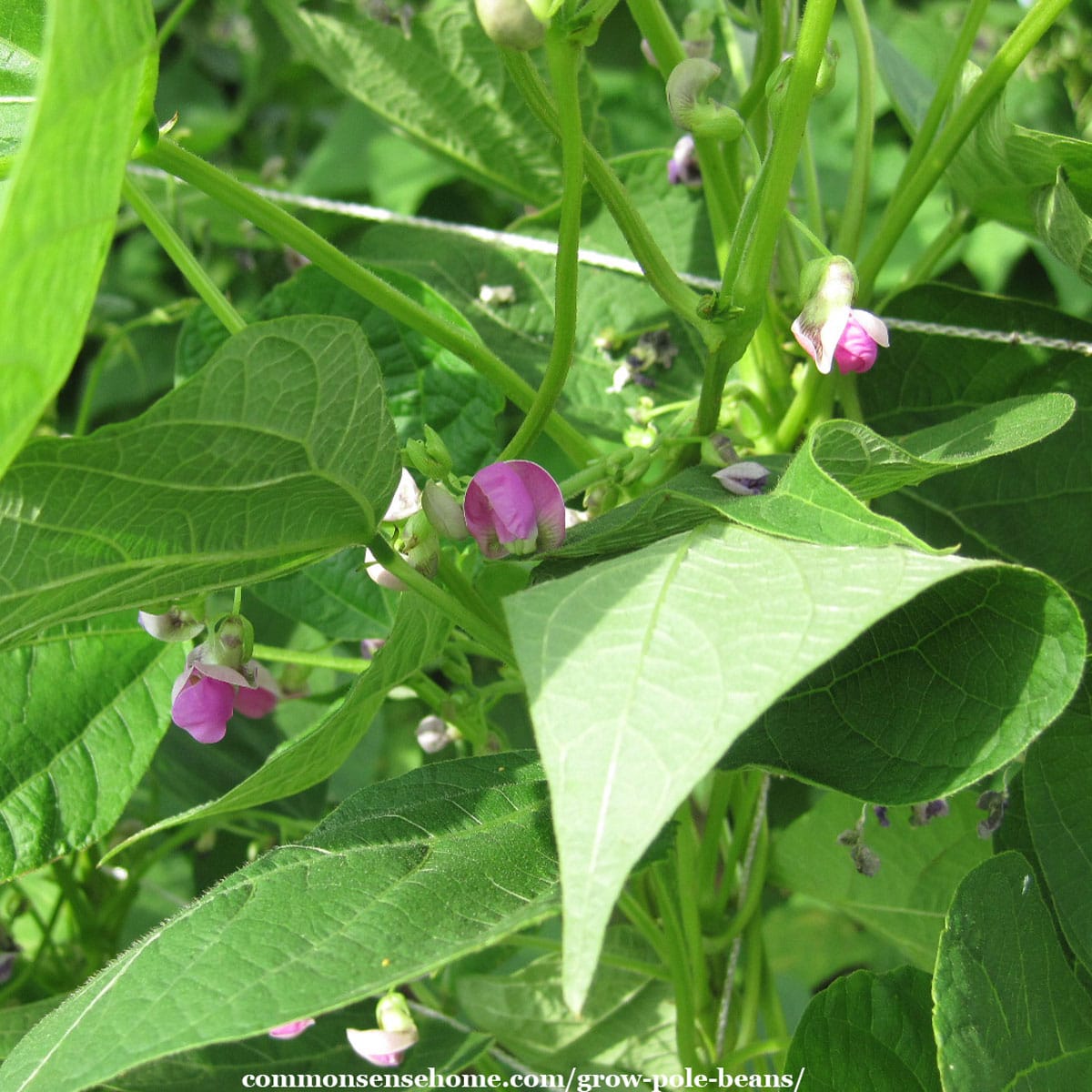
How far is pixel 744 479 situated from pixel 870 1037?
310 millimetres

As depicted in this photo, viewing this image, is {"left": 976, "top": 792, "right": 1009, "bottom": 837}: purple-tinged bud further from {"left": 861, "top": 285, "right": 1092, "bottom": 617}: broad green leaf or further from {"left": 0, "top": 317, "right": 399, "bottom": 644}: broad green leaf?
{"left": 0, "top": 317, "right": 399, "bottom": 644}: broad green leaf

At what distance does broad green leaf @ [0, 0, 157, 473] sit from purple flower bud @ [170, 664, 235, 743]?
0.78 ft

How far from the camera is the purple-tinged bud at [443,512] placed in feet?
1.83

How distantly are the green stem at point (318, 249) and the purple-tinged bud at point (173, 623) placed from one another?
192 mm

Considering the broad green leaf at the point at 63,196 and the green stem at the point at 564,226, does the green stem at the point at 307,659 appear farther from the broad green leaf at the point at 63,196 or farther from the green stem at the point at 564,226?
the broad green leaf at the point at 63,196

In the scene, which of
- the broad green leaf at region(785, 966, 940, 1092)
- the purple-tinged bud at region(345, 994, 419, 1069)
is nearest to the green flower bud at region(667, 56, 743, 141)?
the broad green leaf at region(785, 966, 940, 1092)

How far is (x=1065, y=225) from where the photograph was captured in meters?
0.67

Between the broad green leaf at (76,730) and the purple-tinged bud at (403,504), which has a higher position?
the purple-tinged bud at (403,504)

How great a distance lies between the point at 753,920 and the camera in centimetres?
83

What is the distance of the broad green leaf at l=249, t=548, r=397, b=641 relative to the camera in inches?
31.6

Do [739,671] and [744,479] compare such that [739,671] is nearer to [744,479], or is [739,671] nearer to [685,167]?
[744,479]

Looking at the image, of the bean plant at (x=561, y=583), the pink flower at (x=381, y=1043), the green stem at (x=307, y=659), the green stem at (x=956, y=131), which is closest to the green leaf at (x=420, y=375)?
the bean plant at (x=561, y=583)

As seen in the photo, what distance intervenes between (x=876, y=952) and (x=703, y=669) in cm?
138

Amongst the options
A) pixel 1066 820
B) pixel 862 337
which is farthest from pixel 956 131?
pixel 1066 820
